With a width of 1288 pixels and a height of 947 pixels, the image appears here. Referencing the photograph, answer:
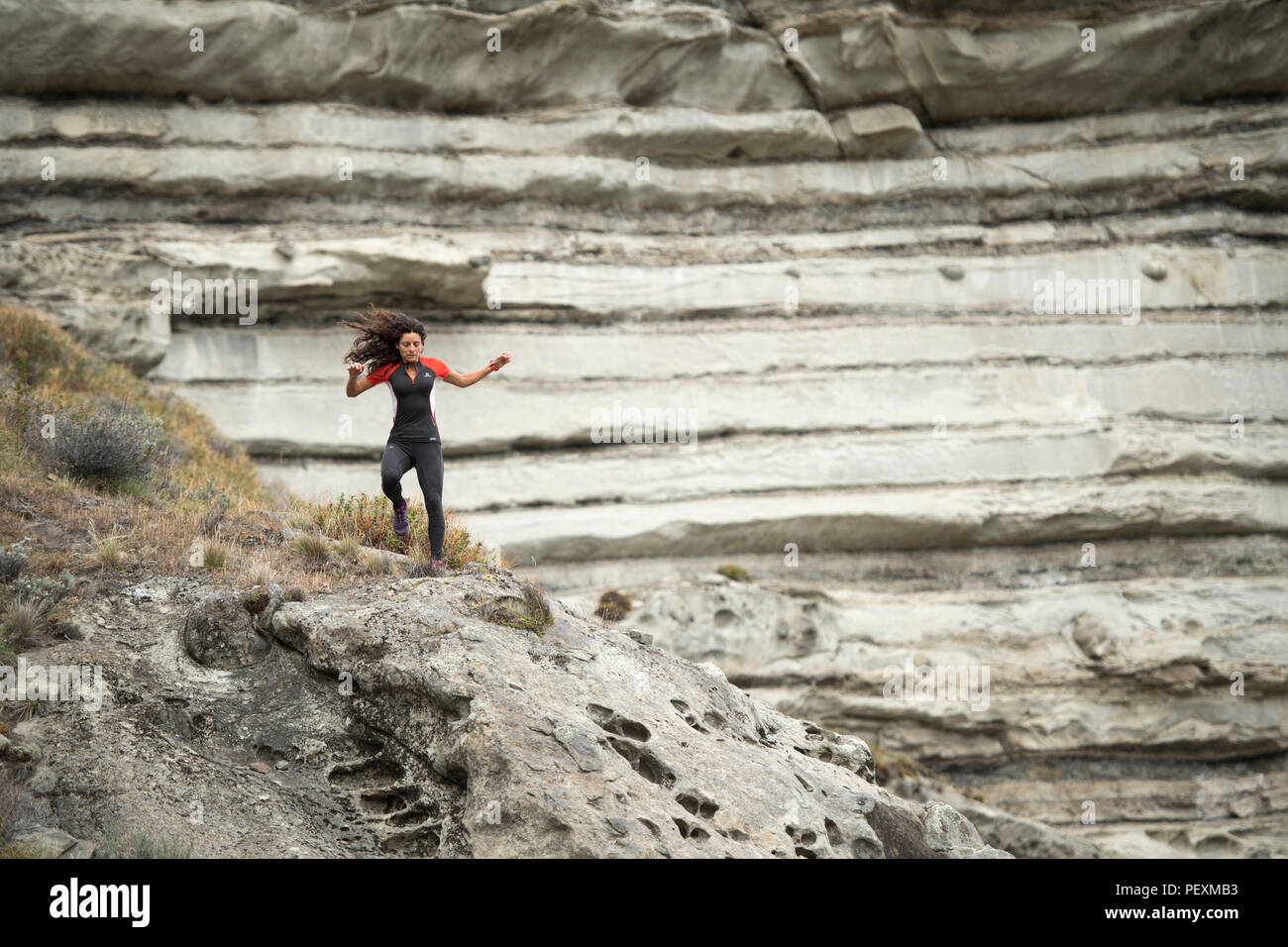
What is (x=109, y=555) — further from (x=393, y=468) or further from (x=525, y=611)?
(x=525, y=611)

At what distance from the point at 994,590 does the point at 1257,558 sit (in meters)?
3.88

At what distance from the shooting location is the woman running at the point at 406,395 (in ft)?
26.6

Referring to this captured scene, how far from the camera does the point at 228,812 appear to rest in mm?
6031

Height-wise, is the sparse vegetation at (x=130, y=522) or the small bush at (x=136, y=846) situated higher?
the sparse vegetation at (x=130, y=522)

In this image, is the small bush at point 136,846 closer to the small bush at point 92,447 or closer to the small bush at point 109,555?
the small bush at point 109,555

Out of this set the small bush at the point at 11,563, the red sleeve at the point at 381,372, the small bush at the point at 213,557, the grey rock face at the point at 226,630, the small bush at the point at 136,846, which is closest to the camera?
the small bush at the point at 136,846

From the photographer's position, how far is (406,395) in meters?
8.23

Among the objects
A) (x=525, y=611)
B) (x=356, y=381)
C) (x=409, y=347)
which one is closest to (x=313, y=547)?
(x=356, y=381)

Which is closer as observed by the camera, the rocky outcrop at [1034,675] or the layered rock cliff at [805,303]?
the rocky outcrop at [1034,675]

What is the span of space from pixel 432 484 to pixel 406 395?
71cm

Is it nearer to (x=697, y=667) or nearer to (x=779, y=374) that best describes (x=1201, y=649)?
(x=779, y=374)

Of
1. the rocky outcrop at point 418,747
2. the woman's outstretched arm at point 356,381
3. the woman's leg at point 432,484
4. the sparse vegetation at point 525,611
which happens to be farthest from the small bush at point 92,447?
the sparse vegetation at point 525,611

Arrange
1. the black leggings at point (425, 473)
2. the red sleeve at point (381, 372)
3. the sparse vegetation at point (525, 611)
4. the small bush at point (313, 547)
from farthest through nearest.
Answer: the red sleeve at point (381, 372) < the small bush at point (313, 547) < the black leggings at point (425, 473) < the sparse vegetation at point (525, 611)
